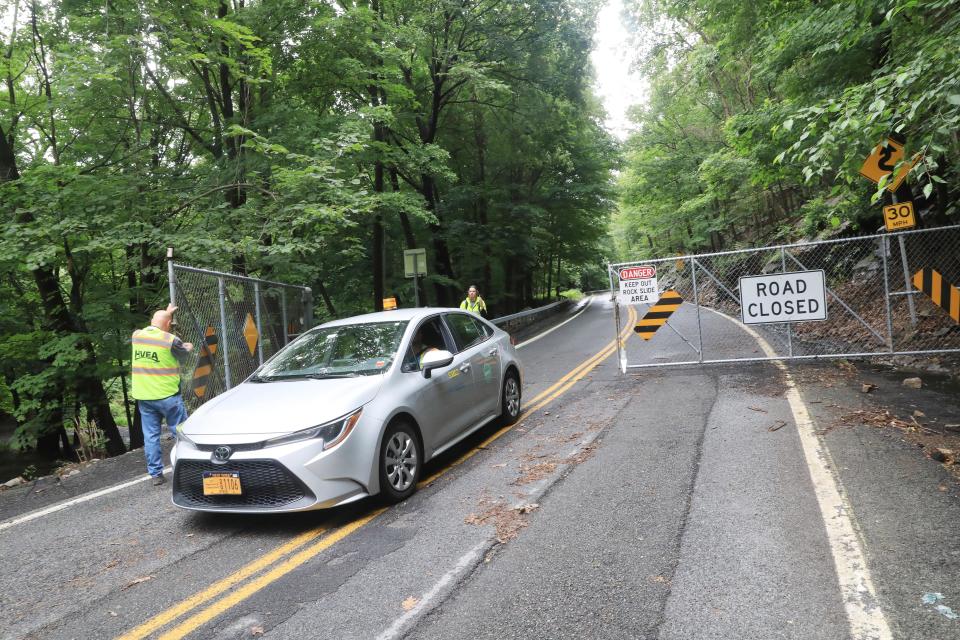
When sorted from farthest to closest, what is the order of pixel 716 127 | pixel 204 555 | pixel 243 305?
1. pixel 716 127
2. pixel 243 305
3. pixel 204 555

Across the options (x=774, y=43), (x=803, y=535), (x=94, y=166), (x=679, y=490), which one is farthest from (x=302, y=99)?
(x=803, y=535)

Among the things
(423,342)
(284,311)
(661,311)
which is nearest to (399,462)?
(423,342)

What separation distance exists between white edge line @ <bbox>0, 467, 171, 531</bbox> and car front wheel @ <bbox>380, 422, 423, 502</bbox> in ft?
10.9

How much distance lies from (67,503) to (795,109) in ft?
38.0

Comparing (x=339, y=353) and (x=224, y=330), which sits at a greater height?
(x=224, y=330)

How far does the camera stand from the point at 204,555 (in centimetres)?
421

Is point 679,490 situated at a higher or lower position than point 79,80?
lower

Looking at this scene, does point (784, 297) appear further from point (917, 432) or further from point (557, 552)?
point (557, 552)

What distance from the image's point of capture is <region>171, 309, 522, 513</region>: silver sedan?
4383mm

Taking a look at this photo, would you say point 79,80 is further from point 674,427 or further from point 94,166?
point 674,427

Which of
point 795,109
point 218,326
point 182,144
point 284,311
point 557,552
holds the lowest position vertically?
point 557,552

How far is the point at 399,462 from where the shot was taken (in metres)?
5.02

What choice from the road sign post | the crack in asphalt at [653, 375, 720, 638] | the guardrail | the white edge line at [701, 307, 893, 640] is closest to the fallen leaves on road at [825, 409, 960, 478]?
the white edge line at [701, 307, 893, 640]

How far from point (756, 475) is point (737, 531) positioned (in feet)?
4.06
